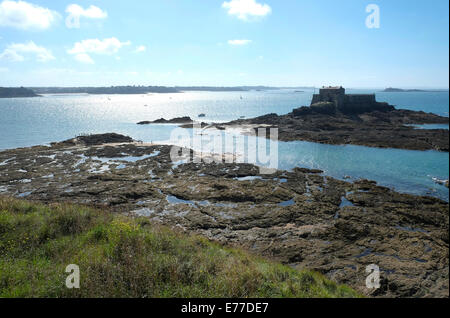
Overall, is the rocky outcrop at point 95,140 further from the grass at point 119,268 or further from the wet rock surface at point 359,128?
the grass at point 119,268

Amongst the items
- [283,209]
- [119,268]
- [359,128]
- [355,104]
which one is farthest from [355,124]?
[119,268]

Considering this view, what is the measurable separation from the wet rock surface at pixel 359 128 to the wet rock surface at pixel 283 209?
46.4 feet

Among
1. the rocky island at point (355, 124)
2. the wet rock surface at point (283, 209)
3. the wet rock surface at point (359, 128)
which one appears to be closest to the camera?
the wet rock surface at point (283, 209)

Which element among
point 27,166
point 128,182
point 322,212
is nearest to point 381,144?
point 322,212

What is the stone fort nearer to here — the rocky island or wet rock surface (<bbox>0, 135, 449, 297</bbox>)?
the rocky island

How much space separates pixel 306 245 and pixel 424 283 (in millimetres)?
4710

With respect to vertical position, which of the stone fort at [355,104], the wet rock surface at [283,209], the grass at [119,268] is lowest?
the wet rock surface at [283,209]

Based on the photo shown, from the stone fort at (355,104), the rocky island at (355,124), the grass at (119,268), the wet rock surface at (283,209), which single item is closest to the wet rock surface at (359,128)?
the rocky island at (355,124)

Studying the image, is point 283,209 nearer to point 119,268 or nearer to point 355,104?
point 119,268

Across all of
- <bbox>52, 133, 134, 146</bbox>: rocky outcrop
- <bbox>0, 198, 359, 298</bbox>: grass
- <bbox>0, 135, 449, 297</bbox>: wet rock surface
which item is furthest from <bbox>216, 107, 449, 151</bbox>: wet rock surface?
<bbox>52, 133, 134, 146</bbox>: rocky outcrop

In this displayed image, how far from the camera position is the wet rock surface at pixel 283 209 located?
11.6m

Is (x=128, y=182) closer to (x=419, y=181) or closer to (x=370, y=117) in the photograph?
(x=419, y=181)

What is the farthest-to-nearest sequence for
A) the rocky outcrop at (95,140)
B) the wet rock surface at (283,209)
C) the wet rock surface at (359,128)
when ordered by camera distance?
the rocky outcrop at (95,140) → the wet rock surface at (359,128) → the wet rock surface at (283,209)

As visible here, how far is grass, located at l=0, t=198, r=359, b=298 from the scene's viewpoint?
6445mm
